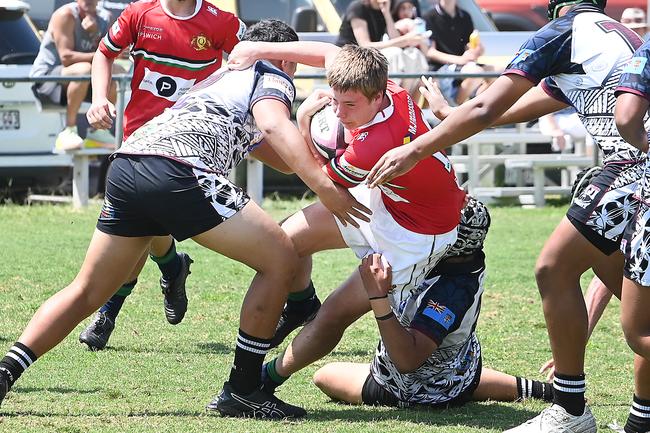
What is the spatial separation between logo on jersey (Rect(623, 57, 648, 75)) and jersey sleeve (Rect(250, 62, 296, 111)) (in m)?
1.50

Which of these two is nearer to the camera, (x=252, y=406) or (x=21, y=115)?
(x=252, y=406)

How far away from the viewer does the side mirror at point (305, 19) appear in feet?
46.1

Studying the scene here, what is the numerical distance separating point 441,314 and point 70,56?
7895mm

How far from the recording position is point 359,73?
502 centimetres

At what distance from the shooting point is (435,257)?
17.7 ft

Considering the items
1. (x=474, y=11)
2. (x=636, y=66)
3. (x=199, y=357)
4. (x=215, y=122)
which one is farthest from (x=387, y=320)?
(x=474, y=11)

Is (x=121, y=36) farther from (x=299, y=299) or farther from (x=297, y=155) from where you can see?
(x=297, y=155)

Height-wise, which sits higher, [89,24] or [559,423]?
[559,423]

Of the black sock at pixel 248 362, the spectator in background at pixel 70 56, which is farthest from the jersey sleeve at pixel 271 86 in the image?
the spectator in background at pixel 70 56

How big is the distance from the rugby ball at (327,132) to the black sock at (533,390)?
1.44 m

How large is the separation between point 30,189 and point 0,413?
29.0ft

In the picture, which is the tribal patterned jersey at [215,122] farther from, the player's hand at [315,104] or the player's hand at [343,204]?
the player's hand at [343,204]

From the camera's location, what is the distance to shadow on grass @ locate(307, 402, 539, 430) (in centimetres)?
535

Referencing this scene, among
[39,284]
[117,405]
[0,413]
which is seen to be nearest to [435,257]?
[117,405]
